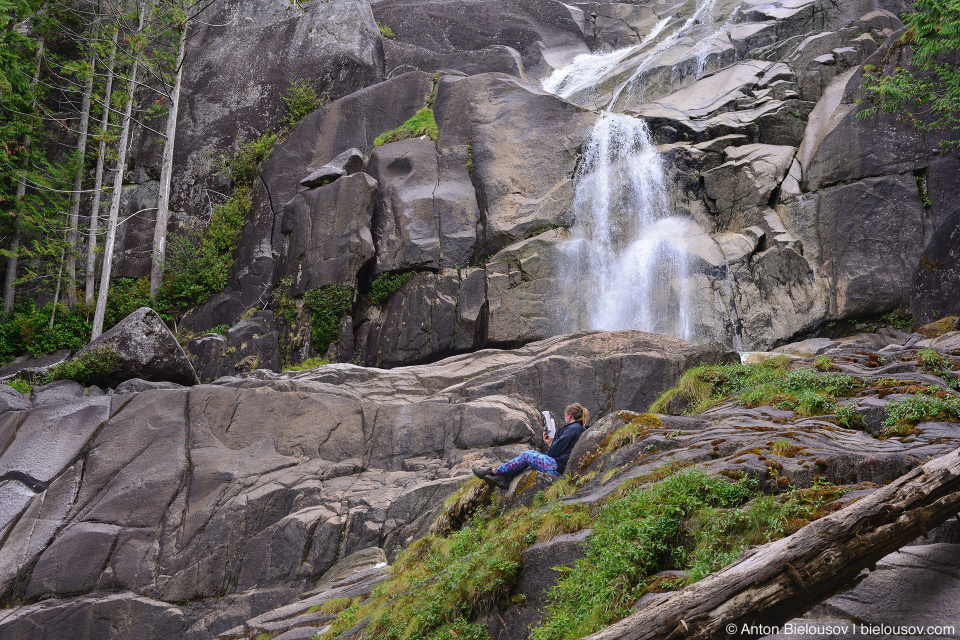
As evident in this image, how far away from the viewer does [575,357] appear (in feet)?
50.5

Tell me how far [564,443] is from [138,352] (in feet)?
38.7

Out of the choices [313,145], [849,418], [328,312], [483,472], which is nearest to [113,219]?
[313,145]

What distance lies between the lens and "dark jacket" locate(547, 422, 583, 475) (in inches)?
348

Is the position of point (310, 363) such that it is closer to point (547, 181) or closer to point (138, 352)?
point (138, 352)

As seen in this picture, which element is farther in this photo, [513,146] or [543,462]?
[513,146]

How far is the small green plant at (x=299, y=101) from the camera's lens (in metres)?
28.7

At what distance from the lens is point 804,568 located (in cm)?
382

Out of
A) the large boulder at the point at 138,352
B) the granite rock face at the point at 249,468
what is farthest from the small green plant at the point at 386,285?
the large boulder at the point at 138,352

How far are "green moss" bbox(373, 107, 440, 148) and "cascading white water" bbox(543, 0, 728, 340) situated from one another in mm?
6113

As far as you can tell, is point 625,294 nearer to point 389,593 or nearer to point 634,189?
point 634,189

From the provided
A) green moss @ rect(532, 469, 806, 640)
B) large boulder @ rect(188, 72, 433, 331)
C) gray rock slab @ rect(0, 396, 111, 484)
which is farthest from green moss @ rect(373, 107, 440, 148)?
green moss @ rect(532, 469, 806, 640)

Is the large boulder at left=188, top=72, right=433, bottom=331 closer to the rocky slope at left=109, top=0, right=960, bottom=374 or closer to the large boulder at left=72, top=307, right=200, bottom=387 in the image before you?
the rocky slope at left=109, top=0, right=960, bottom=374

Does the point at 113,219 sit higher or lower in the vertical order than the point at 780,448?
higher

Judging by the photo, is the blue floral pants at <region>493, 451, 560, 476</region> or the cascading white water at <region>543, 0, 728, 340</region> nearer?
the blue floral pants at <region>493, 451, 560, 476</region>
